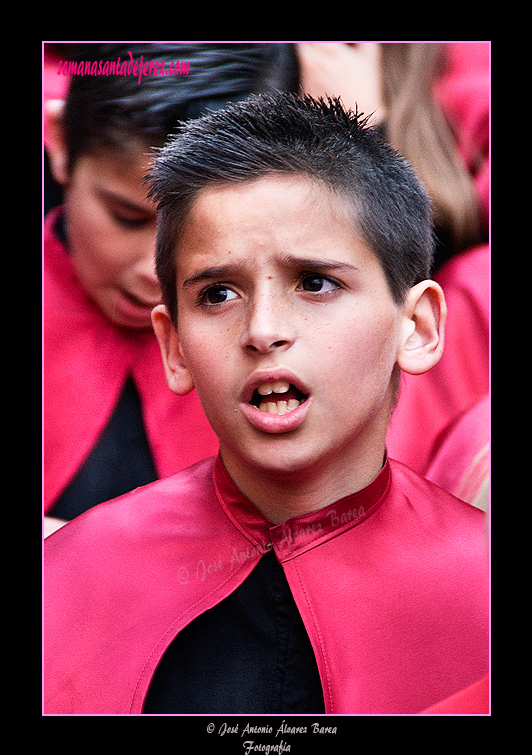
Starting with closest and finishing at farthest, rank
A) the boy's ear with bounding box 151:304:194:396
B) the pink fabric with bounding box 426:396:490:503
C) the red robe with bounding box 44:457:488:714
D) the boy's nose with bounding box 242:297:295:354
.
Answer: the boy's nose with bounding box 242:297:295:354, the red robe with bounding box 44:457:488:714, the boy's ear with bounding box 151:304:194:396, the pink fabric with bounding box 426:396:490:503

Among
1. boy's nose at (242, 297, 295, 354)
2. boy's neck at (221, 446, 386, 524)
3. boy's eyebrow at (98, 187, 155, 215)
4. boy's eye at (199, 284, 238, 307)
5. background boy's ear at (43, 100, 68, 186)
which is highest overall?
background boy's ear at (43, 100, 68, 186)

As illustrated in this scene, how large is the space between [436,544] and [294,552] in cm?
37

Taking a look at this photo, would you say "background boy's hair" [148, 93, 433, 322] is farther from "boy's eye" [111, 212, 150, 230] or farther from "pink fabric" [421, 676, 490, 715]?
"pink fabric" [421, 676, 490, 715]

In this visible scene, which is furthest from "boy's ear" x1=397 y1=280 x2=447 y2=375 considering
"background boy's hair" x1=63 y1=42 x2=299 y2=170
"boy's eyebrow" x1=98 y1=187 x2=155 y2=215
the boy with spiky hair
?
"boy's eyebrow" x1=98 y1=187 x2=155 y2=215

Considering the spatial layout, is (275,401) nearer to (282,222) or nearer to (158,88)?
(282,222)

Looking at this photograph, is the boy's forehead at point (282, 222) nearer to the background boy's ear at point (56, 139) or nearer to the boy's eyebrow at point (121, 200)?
the boy's eyebrow at point (121, 200)

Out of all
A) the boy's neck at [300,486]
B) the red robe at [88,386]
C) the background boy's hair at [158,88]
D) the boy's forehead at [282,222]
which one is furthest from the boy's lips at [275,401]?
the background boy's hair at [158,88]

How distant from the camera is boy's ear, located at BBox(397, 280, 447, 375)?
75.6 inches

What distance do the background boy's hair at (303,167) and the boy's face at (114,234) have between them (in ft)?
0.51

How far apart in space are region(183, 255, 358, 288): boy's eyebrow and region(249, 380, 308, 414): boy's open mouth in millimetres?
267

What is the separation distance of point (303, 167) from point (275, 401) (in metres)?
0.54

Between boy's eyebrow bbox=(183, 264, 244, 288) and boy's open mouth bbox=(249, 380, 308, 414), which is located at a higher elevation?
boy's eyebrow bbox=(183, 264, 244, 288)

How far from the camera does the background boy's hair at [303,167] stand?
5.94 ft
